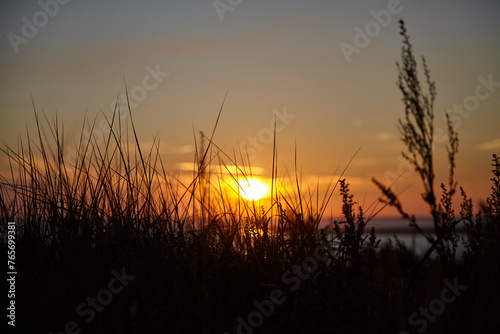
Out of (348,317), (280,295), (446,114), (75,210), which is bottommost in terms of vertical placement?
(348,317)

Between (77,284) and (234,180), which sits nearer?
(77,284)

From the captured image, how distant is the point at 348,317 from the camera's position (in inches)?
106

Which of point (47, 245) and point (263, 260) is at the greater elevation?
point (47, 245)

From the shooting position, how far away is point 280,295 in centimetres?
267

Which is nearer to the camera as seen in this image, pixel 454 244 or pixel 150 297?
pixel 150 297

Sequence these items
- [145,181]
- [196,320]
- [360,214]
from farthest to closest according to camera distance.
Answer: [145,181] → [360,214] → [196,320]

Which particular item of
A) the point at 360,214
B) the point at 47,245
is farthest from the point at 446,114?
the point at 47,245

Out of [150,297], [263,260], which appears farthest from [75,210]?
[263,260]

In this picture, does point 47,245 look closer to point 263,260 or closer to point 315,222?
point 263,260

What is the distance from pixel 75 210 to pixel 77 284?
88 centimetres

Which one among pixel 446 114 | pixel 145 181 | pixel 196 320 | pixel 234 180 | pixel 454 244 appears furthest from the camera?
pixel 446 114

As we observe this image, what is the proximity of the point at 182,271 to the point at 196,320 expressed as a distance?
0.39 m

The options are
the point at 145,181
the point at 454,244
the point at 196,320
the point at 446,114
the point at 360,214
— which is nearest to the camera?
the point at 196,320

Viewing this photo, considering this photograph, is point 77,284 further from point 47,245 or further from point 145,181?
point 145,181
